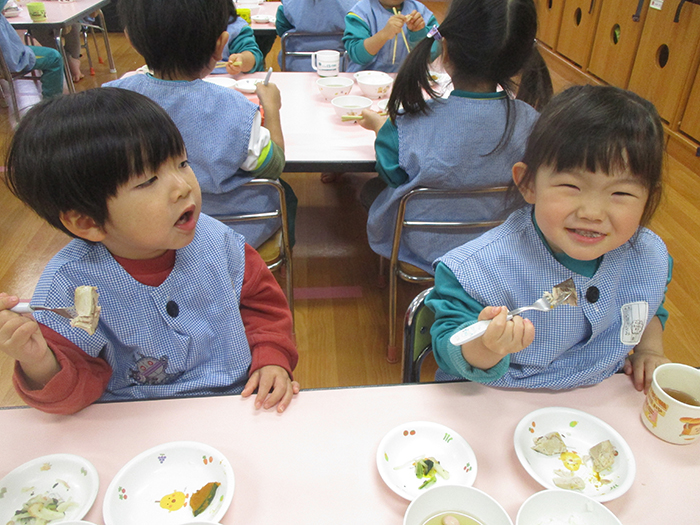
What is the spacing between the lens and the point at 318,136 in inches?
72.4

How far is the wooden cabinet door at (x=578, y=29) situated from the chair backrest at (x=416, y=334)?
14.9ft

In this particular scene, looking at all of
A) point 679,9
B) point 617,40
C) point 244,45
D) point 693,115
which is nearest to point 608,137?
point 244,45

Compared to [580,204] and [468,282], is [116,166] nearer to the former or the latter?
[468,282]

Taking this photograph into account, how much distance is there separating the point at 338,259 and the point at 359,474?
1.90m

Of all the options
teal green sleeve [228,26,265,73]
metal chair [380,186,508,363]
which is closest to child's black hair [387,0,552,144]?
metal chair [380,186,508,363]

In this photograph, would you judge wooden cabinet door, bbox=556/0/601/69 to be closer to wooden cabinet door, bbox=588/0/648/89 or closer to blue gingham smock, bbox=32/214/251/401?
wooden cabinet door, bbox=588/0/648/89

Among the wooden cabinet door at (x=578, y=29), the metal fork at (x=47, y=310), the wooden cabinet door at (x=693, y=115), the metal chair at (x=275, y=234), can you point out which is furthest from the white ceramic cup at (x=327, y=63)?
the wooden cabinet door at (x=578, y=29)

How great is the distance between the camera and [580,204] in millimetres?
856

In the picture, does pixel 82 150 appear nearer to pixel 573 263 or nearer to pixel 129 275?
pixel 129 275

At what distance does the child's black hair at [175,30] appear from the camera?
1.37m

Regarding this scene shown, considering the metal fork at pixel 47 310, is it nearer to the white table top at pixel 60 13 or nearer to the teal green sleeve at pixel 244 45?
the teal green sleeve at pixel 244 45

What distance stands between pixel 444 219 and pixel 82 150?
43.7 inches

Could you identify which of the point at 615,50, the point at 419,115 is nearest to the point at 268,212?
the point at 419,115

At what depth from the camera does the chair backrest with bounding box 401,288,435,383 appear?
3.39 ft
